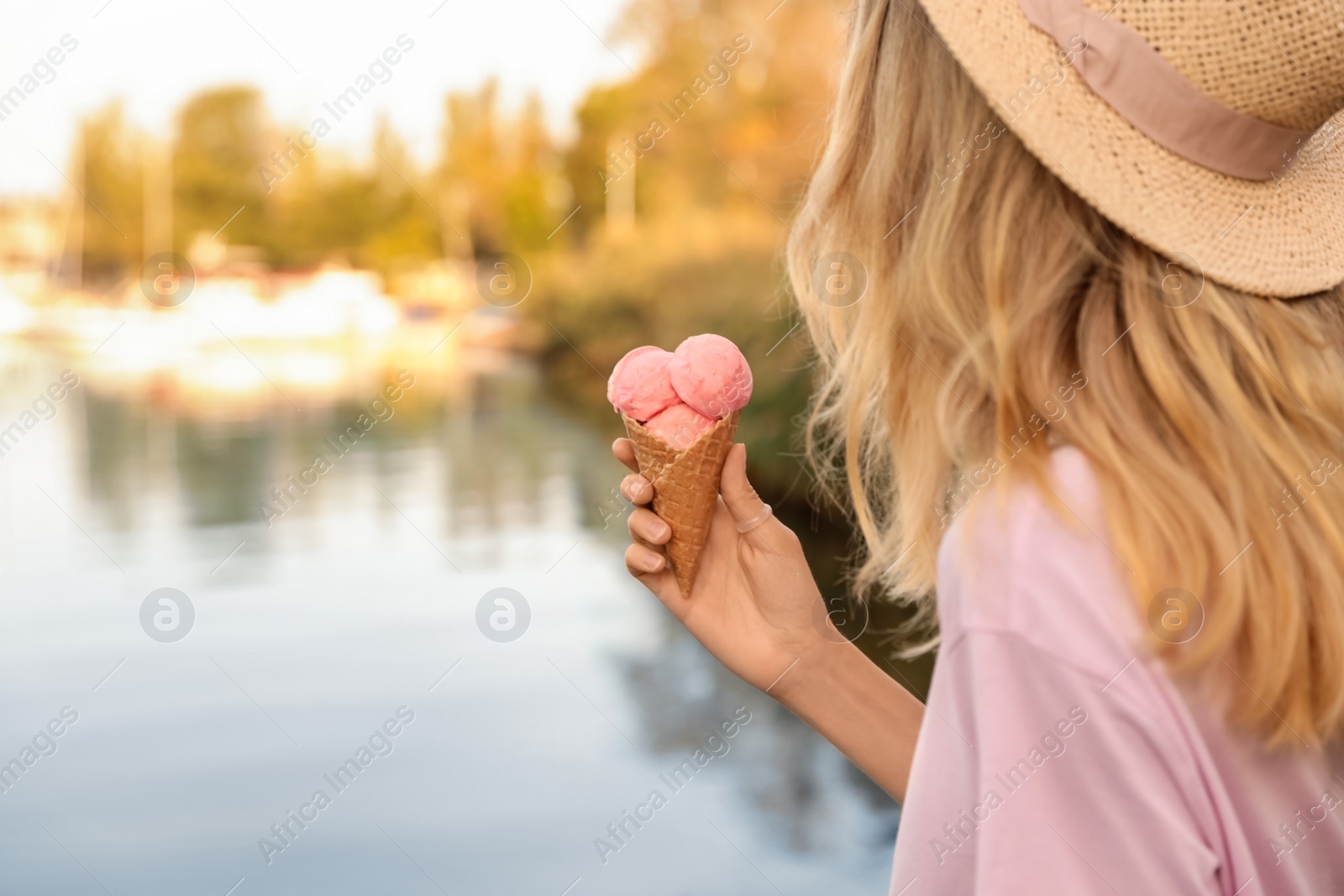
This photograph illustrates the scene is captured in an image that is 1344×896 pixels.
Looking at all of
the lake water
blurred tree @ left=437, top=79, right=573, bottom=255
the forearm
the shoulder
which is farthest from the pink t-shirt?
blurred tree @ left=437, top=79, right=573, bottom=255

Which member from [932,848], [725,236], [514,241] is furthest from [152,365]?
[932,848]

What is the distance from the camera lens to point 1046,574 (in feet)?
3.42

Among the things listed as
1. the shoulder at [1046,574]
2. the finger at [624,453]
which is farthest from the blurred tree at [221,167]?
A: the shoulder at [1046,574]

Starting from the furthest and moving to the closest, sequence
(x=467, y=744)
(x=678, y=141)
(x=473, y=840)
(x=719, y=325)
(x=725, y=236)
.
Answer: (x=678, y=141), (x=725, y=236), (x=719, y=325), (x=467, y=744), (x=473, y=840)

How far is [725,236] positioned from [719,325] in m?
4.26

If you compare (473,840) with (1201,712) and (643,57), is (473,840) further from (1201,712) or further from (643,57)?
(643,57)

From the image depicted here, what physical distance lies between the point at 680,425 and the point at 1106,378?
1.17 meters

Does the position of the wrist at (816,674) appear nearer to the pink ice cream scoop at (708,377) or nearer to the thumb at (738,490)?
the thumb at (738,490)

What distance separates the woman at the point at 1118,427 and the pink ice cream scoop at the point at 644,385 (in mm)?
914

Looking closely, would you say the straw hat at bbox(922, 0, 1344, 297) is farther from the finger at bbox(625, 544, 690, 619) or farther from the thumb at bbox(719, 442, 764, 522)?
the finger at bbox(625, 544, 690, 619)

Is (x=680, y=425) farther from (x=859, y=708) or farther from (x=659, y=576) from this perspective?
(x=859, y=708)

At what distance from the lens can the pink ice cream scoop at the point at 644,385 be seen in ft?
7.47

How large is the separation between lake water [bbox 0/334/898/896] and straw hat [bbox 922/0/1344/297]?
11.7 feet

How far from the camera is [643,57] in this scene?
21359 millimetres
